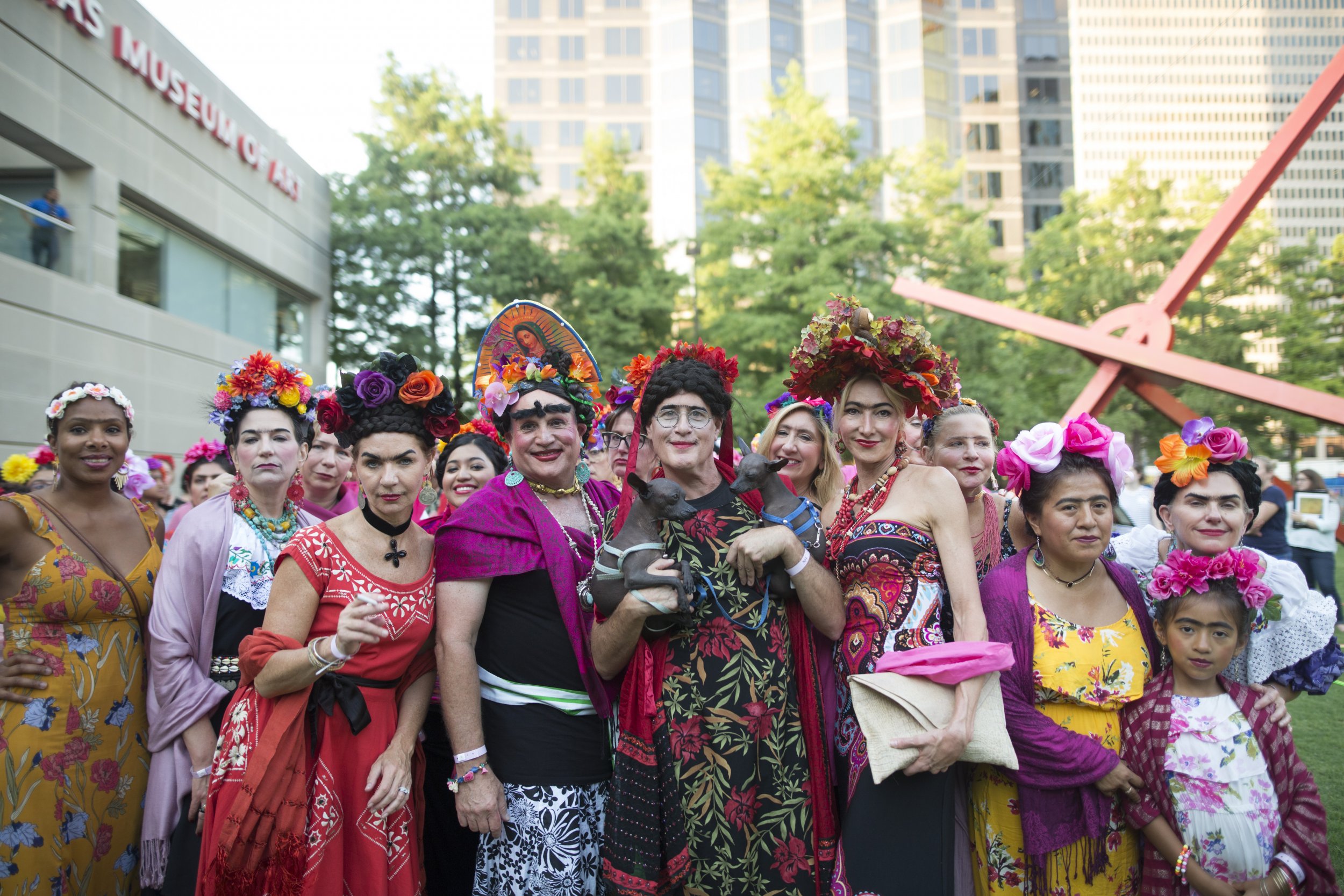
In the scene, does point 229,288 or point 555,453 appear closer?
point 555,453

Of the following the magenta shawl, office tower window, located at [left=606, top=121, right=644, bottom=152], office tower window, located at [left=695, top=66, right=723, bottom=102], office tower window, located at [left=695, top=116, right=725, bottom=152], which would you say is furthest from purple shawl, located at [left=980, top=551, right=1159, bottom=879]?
office tower window, located at [left=606, top=121, right=644, bottom=152]

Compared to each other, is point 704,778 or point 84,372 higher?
point 84,372

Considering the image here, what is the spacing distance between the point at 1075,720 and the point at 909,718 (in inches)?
26.3

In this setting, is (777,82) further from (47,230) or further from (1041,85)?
(47,230)

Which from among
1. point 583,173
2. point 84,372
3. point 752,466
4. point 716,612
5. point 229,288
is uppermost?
point 583,173

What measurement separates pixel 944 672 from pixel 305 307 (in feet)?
67.0

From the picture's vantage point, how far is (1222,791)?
2.52 metres

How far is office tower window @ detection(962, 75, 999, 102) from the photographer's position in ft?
146

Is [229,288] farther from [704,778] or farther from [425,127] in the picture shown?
[704,778]

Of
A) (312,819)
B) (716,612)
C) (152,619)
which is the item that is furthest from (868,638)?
(152,619)

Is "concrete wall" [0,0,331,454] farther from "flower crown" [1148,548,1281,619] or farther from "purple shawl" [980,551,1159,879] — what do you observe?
"flower crown" [1148,548,1281,619]

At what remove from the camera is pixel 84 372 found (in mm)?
11641

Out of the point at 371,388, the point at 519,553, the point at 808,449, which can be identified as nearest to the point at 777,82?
the point at 808,449

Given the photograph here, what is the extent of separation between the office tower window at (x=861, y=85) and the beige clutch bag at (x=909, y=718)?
45.8 meters
